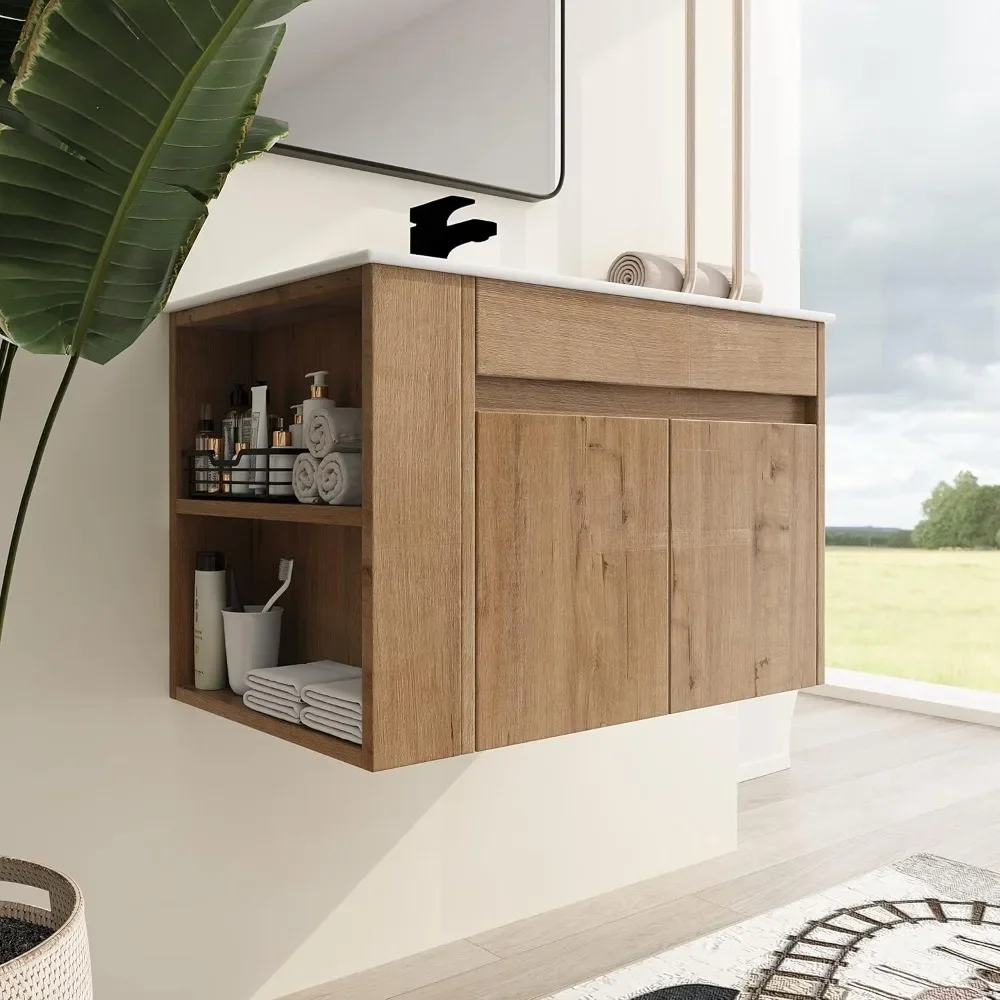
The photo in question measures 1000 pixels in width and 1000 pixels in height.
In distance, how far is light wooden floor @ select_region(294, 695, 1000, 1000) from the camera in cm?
187

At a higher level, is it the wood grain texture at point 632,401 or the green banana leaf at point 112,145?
the green banana leaf at point 112,145

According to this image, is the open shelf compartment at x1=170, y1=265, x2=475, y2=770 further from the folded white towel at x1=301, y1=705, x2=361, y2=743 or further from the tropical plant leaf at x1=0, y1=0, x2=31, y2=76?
the tropical plant leaf at x1=0, y1=0, x2=31, y2=76

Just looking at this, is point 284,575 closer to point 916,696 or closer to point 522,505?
point 522,505

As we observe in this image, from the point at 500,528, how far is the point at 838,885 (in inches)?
50.3

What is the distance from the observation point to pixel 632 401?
5.08 ft

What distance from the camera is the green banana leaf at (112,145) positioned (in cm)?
87

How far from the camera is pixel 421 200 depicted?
192cm

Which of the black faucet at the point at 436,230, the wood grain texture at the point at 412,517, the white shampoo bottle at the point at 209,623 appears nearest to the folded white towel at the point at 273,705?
the white shampoo bottle at the point at 209,623

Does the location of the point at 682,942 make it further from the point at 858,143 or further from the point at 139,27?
the point at 858,143

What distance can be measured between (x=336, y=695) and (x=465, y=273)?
1.77 ft

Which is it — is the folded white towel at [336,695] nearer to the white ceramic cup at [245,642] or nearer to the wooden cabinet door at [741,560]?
the white ceramic cup at [245,642]

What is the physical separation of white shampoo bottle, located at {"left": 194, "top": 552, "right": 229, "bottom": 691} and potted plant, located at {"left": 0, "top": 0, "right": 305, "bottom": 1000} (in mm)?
599

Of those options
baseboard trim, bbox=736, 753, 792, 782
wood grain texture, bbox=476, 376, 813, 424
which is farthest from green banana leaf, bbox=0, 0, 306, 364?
baseboard trim, bbox=736, 753, 792, 782

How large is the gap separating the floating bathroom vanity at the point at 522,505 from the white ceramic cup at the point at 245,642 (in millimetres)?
50
